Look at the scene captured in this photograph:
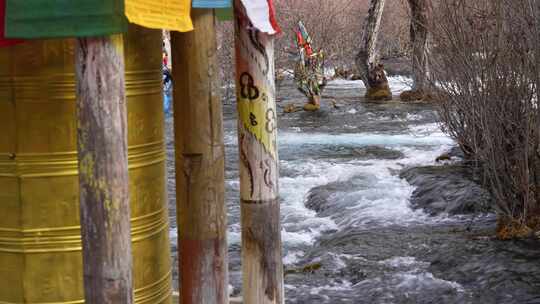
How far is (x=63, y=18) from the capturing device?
12.0 ft

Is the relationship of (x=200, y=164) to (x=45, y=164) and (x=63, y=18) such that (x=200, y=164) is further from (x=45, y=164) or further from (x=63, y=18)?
(x=63, y=18)

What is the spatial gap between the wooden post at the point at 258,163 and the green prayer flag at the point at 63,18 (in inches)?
50.6

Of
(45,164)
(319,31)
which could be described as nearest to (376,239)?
(45,164)

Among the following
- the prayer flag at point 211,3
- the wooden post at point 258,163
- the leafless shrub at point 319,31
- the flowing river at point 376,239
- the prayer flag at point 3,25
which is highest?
the leafless shrub at point 319,31

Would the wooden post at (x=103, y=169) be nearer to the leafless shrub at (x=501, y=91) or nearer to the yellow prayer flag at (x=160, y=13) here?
the yellow prayer flag at (x=160, y=13)

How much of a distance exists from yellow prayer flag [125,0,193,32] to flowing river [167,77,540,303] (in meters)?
4.72

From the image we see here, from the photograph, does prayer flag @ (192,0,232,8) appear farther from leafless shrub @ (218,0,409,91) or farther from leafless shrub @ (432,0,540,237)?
leafless shrub @ (218,0,409,91)

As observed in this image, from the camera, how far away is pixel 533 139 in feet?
31.6

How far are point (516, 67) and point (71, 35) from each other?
23.1 feet

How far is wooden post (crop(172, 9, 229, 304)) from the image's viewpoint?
4.59 metres

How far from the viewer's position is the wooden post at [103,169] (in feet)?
11.8

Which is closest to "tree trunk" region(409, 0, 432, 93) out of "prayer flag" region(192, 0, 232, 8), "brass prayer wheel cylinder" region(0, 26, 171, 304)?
"prayer flag" region(192, 0, 232, 8)

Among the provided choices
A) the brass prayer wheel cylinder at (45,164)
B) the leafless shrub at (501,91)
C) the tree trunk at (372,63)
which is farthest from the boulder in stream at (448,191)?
the tree trunk at (372,63)

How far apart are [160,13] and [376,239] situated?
23.0ft
